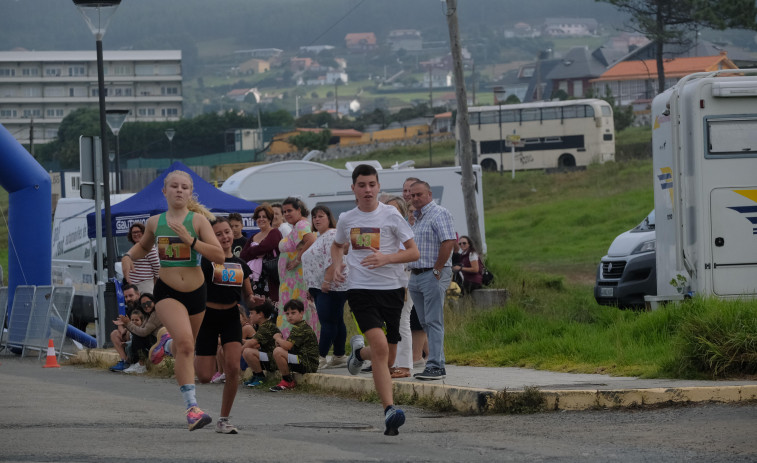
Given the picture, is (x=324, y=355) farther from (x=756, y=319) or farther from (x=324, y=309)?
(x=756, y=319)

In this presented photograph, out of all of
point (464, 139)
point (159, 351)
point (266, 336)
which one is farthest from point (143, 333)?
point (464, 139)

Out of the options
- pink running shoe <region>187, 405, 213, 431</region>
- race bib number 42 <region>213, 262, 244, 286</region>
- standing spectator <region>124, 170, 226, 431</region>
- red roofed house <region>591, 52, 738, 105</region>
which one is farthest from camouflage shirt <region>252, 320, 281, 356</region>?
red roofed house <region>591, 52, 738, 105</region>

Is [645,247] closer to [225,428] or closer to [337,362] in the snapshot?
[337,362]

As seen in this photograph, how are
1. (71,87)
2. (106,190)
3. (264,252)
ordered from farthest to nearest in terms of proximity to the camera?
1. (71,87)
2. (106,190)
3. (264,252)

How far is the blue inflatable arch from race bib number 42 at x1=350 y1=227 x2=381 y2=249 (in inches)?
455

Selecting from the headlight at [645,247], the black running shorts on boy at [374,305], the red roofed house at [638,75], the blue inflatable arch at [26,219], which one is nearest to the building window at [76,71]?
the red roofed house at [638,75]

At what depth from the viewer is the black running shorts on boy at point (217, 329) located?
28.8ft

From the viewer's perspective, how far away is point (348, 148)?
4621 inches

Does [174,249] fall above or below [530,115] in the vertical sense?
below

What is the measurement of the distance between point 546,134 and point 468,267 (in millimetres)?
57170

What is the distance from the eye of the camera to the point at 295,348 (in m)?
12.1

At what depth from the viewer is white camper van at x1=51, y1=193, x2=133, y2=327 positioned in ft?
71.1

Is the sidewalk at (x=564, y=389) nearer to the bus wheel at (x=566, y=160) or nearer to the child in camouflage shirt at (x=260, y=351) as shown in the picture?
the child in camouflage shirt at (x=260, y=351)

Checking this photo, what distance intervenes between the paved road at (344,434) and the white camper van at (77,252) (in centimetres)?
1051
